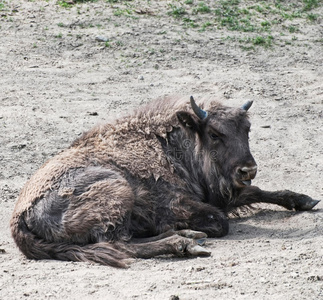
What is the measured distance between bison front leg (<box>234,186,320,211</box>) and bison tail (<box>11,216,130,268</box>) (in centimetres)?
179

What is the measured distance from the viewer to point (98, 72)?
1250cm

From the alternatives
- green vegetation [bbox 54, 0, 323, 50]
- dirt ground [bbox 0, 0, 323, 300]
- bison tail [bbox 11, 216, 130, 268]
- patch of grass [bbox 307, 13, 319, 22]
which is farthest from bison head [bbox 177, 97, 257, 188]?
patch of grass [bbox 307, 13, 319, 22]

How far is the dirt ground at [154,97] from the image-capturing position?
6148 millimetres

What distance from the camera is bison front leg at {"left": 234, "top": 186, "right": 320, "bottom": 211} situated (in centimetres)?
818

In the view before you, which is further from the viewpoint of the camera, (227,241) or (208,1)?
(208,1)

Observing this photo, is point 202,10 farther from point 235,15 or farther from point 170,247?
point 170,247

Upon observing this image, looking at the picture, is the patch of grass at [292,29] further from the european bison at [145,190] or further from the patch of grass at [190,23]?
the european bison at [145,190]

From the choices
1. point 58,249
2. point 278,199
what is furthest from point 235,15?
point 58,249

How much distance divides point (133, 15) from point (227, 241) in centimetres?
776

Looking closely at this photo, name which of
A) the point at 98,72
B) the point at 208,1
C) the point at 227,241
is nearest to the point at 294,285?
the point at 227,241

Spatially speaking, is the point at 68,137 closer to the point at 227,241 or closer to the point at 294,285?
the point at 227,241

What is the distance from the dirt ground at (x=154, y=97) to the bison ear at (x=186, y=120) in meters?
0.54

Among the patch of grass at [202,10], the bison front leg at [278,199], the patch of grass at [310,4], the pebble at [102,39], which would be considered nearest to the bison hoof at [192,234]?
the bison front leg at [278,199]

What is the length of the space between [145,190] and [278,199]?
1.64 metres
